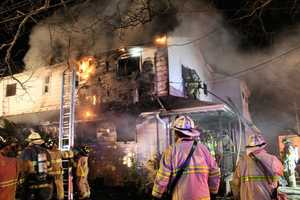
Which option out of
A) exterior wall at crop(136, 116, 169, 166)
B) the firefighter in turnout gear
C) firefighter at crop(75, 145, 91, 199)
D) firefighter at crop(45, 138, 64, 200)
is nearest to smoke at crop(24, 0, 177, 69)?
exterior wall at crop(136, 116, 169, 166)

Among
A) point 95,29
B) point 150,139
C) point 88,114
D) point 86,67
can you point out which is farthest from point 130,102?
point 95,29

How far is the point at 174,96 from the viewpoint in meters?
13.8

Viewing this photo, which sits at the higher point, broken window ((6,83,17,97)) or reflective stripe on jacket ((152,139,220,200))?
broken window ((6,83,17,97))

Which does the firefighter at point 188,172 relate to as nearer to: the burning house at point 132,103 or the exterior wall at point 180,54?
the burning house at point 132,103

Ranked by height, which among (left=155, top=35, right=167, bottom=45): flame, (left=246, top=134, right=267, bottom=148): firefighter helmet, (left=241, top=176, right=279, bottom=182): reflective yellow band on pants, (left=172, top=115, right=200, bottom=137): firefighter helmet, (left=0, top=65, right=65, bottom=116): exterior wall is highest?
(left=155, top=35, right=167, bottom=45): flame

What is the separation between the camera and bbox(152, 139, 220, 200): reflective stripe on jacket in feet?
11.6

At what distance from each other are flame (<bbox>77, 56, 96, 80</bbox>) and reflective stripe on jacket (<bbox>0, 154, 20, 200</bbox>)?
481 inches

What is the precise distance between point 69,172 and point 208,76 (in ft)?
49.0

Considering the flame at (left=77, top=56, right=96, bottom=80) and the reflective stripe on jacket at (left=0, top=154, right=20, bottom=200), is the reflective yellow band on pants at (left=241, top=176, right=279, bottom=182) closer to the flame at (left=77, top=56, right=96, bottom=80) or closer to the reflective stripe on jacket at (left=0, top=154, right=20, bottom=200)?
the reflective stripe on jacket at (left=0, top=154, right=20, bottom=200)

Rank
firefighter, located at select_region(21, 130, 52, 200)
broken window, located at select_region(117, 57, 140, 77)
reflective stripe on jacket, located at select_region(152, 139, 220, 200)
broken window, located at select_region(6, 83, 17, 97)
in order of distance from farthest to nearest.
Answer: broken window, located at select_region(6, 83, 17, 97) < broken window, located at select_region(117, 57, 140, 77) < firefighter, located at select_region(21, 130, 52, 200) < reflective stripe on jacket, located at select_region(152, 139, 220, 200)

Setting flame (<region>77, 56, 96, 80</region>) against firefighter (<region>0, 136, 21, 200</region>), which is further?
flame (<region>77, 56, 96, 80</region>)

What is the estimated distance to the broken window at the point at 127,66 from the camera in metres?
15.2

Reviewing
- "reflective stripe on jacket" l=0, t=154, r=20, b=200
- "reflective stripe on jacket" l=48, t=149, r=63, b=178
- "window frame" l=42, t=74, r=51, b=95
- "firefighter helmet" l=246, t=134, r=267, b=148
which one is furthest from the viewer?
"window frame" l=42, t=74, r=51, b=95

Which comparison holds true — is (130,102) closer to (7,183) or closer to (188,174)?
(7,183)
